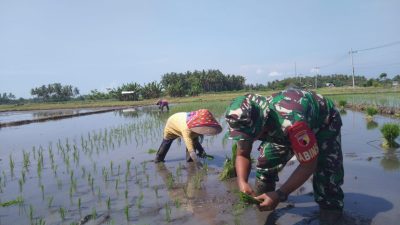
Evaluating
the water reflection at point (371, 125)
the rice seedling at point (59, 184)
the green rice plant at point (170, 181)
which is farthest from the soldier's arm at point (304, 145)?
the water reflection at point (371, 125)

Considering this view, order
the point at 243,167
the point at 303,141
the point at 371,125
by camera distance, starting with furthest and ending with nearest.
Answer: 1. the point at 371,125
2. the point at 243,167
3. the point at 303,141

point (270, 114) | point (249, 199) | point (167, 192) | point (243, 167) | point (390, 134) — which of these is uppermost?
point (270, 114)

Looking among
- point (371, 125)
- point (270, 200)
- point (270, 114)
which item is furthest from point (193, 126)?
point (371, 125)

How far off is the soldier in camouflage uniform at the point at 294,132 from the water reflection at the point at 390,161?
2495 millimetres

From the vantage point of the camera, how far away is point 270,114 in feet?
8.65

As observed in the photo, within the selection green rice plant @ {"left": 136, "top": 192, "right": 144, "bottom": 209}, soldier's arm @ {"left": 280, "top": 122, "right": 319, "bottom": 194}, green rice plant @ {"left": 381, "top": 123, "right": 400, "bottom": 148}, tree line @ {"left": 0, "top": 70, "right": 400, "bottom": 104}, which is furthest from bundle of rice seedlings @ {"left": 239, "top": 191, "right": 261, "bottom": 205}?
tree line @ {"left": 0, "top": 70, "right": 400, "bottom": 104}

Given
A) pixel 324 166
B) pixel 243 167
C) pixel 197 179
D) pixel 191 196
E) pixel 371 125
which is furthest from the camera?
pixel 371 125

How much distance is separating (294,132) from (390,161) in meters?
4.04

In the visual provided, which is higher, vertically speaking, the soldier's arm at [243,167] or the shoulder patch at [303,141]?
the shoulder patch at [303,141]

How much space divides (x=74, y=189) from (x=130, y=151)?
3.46 meters

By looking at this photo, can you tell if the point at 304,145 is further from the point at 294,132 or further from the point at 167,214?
the point at 167,214

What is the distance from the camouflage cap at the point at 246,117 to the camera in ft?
8.10

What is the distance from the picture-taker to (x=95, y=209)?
14.0 ft

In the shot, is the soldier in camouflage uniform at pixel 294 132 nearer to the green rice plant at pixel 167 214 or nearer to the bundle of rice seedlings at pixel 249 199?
the bundle of rice seedlings at pixel 249 199
